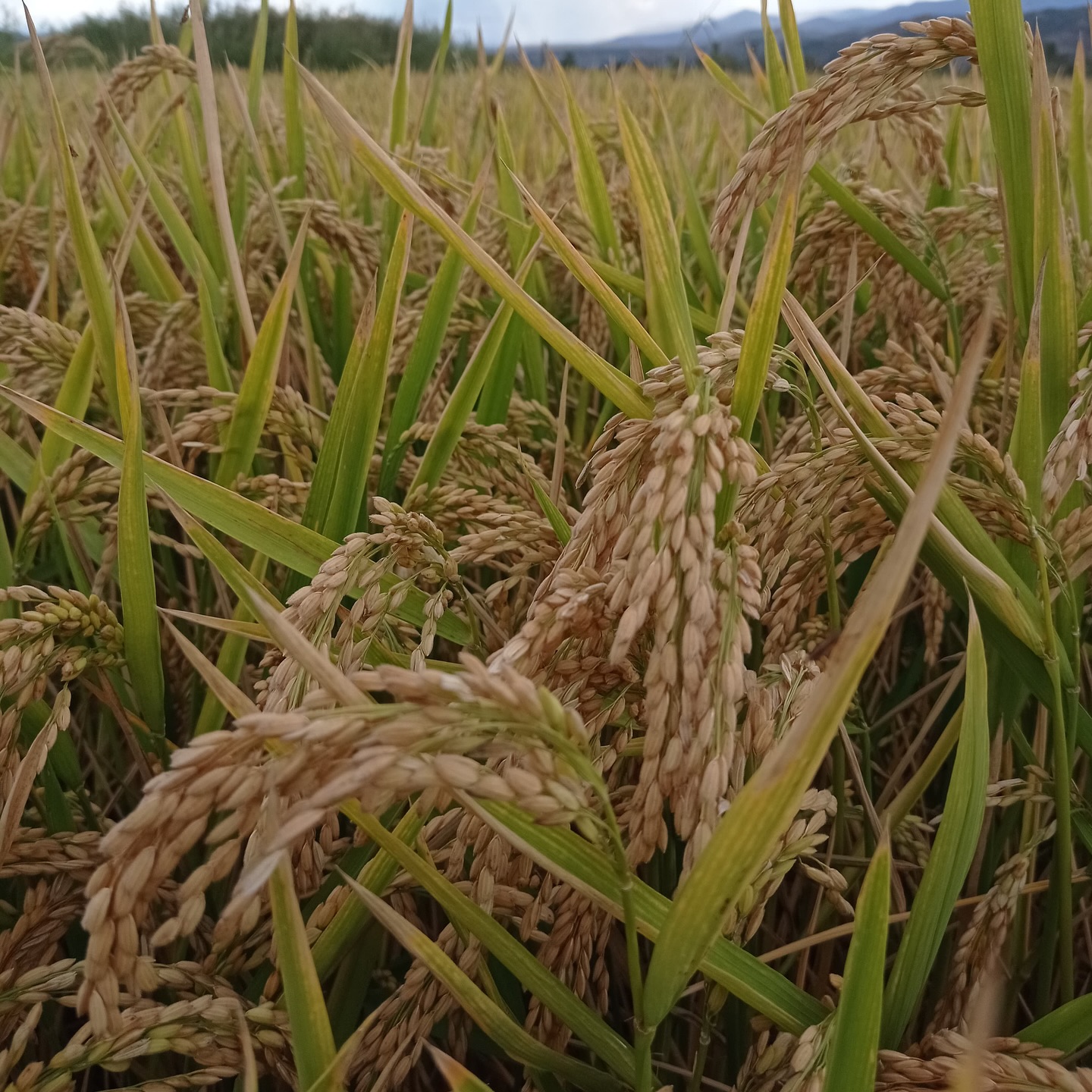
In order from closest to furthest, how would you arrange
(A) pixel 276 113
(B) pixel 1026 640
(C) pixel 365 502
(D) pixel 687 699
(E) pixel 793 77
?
(D) pixel 687 699 → (B) pixel 1026 640 → (C) pixel 365 502 → (E) pixel 793 77 → (A) pixel 276 113

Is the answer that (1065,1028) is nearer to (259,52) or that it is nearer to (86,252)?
(86,252)

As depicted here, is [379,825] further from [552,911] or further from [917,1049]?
[917,1049]

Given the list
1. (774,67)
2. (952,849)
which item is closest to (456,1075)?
(952,849)

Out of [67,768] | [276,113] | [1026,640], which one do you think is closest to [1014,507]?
[1026,640]

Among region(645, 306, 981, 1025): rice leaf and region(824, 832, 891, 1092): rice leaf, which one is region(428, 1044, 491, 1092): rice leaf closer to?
region(645, 306, 981, 1025): rice leaf

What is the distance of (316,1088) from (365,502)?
754 mm

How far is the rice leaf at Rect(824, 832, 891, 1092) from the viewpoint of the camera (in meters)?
0.55

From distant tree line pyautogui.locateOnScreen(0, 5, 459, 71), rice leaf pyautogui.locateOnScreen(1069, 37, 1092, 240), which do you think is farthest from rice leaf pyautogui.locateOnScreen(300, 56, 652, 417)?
distant tree line pyautogui.locateOnScreen(0, 5, 459, 71)

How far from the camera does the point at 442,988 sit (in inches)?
27.6

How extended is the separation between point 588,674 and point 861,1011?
0.27 metres

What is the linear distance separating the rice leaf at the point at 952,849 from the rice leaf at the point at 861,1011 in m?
0.16

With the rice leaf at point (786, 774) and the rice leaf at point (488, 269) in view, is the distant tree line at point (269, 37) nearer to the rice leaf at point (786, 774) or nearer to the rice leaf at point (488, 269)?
the rice leaf at point (488, 269)

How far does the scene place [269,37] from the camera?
4.73 meters

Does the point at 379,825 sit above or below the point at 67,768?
above
